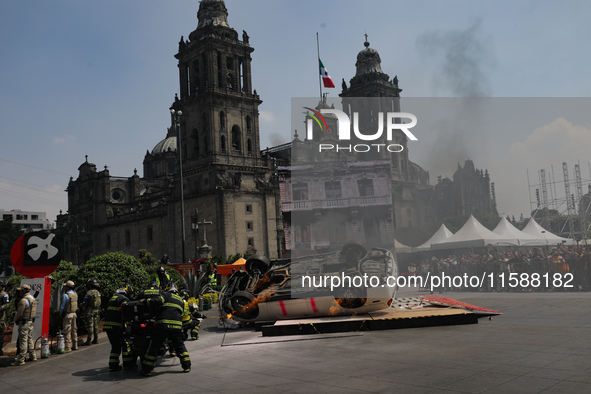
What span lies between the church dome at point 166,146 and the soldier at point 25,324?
83.9m

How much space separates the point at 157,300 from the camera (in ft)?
33.3

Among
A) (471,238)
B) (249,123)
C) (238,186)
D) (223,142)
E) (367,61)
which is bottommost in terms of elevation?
(471,238)

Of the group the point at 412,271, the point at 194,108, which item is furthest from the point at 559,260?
the point at 194,108

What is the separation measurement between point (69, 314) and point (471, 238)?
1433 cm

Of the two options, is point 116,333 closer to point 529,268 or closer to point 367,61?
point 529,268

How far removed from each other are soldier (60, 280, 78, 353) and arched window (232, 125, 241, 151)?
50.1 m

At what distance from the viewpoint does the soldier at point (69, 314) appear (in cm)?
1343

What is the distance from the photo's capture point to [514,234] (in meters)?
22.0

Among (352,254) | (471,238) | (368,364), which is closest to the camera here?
(368,364)

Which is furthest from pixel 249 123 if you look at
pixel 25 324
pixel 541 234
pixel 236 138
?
pixel 25 324

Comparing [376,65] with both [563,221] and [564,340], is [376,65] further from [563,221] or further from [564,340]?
[564,340]

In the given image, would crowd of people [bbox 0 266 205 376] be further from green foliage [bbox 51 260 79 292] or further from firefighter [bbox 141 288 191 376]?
green foliage [bbox 51 260 79 292]

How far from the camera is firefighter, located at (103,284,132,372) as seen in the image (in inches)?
424

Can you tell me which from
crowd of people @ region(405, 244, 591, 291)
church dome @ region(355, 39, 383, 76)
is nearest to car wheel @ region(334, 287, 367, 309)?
crowd of people @ region(405, 244, 591, 291)
